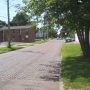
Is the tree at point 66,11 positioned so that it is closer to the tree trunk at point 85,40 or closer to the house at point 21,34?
the tree trunk at point 85,40

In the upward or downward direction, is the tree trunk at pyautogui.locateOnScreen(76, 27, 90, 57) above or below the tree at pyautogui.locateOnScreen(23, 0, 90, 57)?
below

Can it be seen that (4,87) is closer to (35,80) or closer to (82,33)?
(35,80)

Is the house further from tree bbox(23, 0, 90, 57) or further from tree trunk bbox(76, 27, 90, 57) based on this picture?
tree bbox(23, 0, 90, 57)

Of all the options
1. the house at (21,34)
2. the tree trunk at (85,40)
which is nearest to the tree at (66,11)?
the tree trunk at (85,40)

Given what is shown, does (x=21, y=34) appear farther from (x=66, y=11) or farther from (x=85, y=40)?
(x=66, y=11)

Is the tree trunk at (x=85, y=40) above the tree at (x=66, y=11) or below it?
below

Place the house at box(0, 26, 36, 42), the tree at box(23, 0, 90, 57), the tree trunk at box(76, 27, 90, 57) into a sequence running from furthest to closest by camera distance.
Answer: the house at box(0, 26, 36, 42) < the tree trunk at box(76, 27, 90, 57) < the tree at box(23, 0, 90, 57)

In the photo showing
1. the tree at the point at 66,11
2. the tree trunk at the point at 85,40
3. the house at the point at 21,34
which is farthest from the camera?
the house at the point at 21,34

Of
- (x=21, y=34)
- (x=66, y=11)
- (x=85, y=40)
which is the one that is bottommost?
(x=21, y=34)

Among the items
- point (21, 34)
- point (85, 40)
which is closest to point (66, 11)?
point (85, 40)

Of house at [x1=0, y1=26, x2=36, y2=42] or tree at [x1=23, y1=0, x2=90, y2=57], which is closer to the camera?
tree at [x1=23, y1=0, x2=90, y2=57]

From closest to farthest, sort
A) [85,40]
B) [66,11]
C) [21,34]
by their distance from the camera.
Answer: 1. [66,11]
2. [85,40]
3. [21,34]

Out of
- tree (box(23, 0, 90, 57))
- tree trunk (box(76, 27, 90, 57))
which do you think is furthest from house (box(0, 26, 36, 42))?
tree (box(23, 0, 90, 57))

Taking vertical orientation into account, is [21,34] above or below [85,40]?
below
